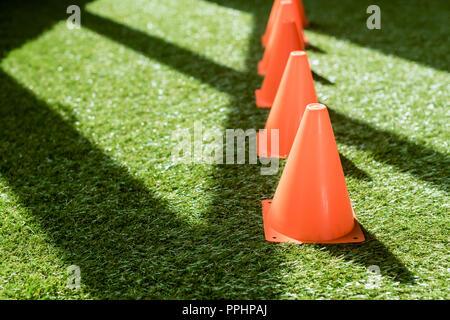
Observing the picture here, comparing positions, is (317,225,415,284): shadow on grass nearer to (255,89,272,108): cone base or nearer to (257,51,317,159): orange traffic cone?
(257,51,317,159): orange traffic cone

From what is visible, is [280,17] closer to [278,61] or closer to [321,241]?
[278,61]

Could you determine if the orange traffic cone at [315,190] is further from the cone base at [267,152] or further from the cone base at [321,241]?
the cone base at [267,152]

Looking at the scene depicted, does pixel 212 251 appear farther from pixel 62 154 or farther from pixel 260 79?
pixel 260 79

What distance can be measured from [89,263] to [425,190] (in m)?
1.68

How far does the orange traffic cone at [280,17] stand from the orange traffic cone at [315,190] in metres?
2.09

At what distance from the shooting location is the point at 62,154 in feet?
10.2

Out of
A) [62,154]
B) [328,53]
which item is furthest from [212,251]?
[328,53]

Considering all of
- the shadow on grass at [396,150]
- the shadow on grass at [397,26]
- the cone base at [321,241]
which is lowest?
the cone base at [321,241]

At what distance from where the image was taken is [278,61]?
12.0 ft

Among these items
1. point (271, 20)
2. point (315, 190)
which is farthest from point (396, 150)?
point (271, 20)

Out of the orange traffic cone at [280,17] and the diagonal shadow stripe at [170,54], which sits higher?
the orange traffic cone at [280,17]

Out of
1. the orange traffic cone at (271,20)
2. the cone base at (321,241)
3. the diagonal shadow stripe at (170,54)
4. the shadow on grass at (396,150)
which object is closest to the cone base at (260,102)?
the diagonal shadow stripe at (170,54)

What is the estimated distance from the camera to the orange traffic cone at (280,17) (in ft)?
13.8

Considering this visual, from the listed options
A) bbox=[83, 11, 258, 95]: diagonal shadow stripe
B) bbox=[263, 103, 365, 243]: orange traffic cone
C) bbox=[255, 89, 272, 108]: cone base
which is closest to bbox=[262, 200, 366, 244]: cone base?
bbox=[263, 103, 365, 243]: orange traffic cone
